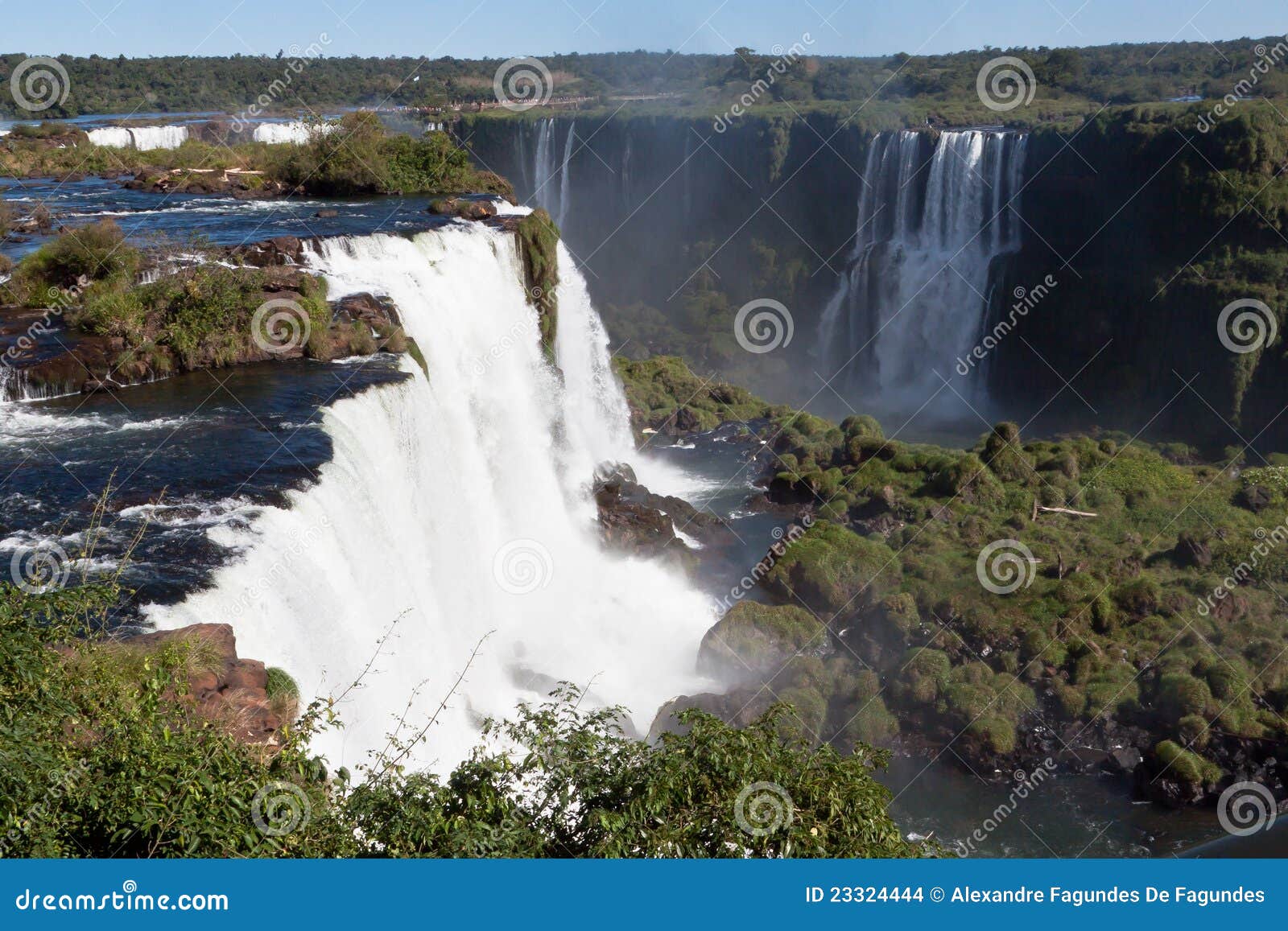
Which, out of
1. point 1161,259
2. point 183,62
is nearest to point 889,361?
point 1161,259

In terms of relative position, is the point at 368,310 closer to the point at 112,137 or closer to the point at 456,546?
the point at 456,546

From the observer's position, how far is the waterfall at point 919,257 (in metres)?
35.5

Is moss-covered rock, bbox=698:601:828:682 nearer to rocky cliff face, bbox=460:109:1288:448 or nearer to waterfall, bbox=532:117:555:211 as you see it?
rocky cliff face, bbox=460:109:1288:448

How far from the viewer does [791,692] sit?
1650 centimetres

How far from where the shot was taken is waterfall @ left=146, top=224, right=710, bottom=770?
37.6 ft

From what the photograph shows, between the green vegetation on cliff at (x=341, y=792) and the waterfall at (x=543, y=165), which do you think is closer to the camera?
the green vegetation on cliff at (x=341, y=792)

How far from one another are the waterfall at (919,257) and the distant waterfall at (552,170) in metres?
13.8

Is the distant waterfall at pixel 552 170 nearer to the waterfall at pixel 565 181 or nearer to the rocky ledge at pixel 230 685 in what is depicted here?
the waterfall at pixel 565 181

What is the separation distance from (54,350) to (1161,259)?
28.9 meters

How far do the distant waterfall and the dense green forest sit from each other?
630cm

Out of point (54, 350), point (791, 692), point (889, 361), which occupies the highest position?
point (889, 361)

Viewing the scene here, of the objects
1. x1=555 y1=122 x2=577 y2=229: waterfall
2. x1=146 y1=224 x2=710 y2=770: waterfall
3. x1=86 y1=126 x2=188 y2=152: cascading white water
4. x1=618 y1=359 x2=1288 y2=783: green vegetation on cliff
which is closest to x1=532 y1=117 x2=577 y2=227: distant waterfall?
x1=555 y1=122 x2=577 y2=229: waterfall

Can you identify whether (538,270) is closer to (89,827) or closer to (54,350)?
(54,350)

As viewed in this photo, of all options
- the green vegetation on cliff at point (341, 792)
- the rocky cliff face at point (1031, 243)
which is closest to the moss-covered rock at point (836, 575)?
the green vegetation on cliff at point (341, 792)
